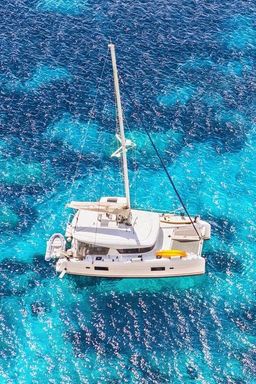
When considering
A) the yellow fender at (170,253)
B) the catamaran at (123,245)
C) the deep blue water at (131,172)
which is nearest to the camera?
the deep blue water at (131,172)

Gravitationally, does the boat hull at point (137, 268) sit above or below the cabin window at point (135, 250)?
below

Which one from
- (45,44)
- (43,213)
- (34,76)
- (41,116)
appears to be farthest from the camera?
(45,44)

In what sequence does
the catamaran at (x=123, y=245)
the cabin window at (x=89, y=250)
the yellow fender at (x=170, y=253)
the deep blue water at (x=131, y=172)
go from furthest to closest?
the cabin window at (x=89, y=250)
the catamaran at (x=123, y=245)
the yellow fender at (x=170, y=253)
the deep blue water at (x=131, y=172)

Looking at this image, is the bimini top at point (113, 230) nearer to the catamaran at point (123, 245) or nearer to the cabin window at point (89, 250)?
the catamaran at point (123, 245)

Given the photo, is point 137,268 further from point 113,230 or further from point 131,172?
point 131,172

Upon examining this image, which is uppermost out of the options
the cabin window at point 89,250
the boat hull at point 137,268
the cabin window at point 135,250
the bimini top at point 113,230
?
the bimini top at point 113,230

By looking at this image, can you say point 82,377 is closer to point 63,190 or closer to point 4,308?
point 4,308

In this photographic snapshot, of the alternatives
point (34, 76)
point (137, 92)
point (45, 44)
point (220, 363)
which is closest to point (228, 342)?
point (220, 363)

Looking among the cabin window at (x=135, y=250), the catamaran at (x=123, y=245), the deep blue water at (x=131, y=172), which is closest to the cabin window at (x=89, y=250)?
the catamaran at (x=123, y=245)

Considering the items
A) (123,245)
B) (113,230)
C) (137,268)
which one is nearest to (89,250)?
(113,230)
